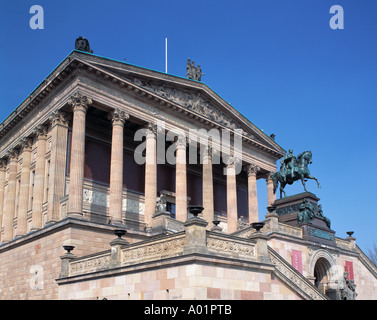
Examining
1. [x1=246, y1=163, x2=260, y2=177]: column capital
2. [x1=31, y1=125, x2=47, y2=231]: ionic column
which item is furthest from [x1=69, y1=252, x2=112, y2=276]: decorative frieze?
[x1=246, y1=163, x2=260, y2=177]: column capital

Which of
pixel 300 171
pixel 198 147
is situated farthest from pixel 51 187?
pixel 300 171

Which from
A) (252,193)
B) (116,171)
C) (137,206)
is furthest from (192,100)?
A: (116,171)

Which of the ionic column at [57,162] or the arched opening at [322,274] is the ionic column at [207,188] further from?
the ionic column at [57,162]

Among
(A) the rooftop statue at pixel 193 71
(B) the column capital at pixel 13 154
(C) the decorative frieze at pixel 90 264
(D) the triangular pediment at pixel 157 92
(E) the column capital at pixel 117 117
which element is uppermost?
(A) the rooftop statue at pixel 193 71

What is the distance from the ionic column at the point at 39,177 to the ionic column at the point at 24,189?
2537 mm

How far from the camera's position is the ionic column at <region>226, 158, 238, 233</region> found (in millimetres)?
40188

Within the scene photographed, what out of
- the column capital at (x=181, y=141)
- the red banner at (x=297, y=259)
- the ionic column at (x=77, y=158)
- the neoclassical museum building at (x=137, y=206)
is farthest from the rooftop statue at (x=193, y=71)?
the red banner at (x=297, y=259)

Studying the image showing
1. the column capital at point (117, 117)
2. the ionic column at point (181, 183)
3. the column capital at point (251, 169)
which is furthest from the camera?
the column capital at point (251, 169)

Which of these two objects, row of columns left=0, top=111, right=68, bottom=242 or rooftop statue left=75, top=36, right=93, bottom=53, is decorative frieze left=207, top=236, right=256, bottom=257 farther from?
rooftop statue left=75, top=36, right=93, bottom=53

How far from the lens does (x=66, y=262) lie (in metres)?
22.5

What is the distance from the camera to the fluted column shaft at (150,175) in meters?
32.8

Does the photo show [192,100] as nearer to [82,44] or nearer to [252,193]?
[82,44]

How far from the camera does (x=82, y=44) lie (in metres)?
32.4
